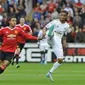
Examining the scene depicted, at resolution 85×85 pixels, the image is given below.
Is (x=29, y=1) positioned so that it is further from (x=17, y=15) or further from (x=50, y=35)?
(x=50, y=35)

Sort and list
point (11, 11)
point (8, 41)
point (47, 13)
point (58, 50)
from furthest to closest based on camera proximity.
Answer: point (47, 13) → point (11, 11) → point (58, 50) → point (8, 41)

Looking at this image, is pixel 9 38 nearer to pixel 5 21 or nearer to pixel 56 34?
pixel 56 34

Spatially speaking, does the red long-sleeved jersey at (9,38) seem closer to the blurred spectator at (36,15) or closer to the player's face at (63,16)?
the player's face at (63,16)

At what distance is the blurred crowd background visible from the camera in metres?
28.0

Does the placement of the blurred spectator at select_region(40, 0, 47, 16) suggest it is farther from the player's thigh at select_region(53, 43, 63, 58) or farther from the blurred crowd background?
the player's thigh at select_region(53, 43, 63, 58)

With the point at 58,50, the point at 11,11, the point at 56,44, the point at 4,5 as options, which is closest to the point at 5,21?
the point at 11,11

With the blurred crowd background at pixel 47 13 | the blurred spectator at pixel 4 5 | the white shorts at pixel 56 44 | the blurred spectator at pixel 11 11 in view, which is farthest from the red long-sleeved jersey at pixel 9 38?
the blurred spectator at pixel 4 5

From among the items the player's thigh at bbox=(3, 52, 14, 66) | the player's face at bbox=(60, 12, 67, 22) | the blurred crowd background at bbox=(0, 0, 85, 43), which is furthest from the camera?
the blurred crowd background at bbox=(0, 0, 85, 43)

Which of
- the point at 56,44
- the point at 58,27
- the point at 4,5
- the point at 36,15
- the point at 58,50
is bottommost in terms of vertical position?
the point at 36,15

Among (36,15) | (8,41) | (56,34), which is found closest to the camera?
(8,41)

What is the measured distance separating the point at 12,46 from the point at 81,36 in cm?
1183

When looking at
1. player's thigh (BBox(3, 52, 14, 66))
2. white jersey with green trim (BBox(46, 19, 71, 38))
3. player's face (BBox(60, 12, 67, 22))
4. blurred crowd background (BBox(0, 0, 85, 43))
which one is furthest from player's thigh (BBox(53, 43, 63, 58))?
blurred crowd background (BBox(0, 0, 85, 43))

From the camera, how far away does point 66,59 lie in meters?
27.2

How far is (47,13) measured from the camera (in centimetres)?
2925
